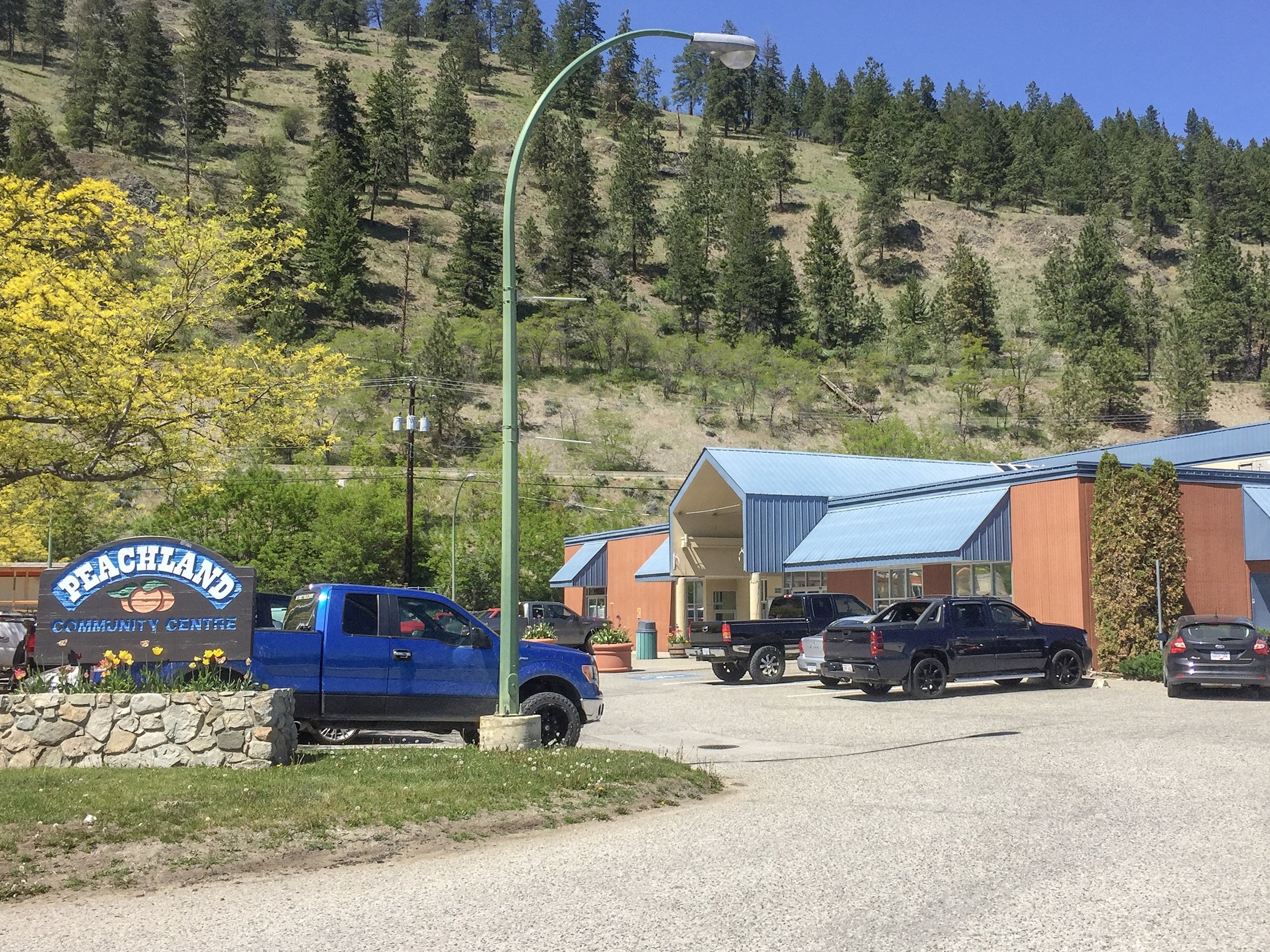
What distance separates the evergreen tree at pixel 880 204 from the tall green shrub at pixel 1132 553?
4415 inches

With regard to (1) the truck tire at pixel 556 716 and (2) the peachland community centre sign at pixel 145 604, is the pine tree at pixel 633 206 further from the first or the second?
(2) the peachland community centre sign at pixel 145 604

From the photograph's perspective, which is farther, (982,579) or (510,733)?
(982,579)

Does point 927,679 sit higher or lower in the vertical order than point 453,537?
lower

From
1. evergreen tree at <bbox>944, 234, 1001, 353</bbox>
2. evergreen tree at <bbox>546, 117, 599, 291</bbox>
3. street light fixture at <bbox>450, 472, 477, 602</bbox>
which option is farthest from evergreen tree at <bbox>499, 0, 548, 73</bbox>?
street light fixture at <bbox>450, 472, 477, 602</bbox>

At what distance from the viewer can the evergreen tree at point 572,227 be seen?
4218 inches

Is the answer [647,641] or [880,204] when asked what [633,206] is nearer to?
[880,204]

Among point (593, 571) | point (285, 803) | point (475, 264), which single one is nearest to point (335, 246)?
point (475, 264)

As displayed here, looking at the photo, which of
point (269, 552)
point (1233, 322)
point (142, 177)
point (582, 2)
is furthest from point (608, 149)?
point (269, 552)

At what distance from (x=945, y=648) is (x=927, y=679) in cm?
67

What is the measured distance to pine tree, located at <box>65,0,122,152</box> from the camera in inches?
4309

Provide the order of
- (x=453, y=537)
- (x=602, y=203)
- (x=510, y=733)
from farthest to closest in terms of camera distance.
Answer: (x=602, y=203) < (x=453, y=537) < (x=510, y=733)

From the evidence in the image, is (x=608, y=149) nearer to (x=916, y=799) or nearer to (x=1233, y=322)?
(x=1233, y=322)

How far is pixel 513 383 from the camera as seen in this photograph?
12312 mm

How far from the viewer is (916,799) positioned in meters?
10.5
